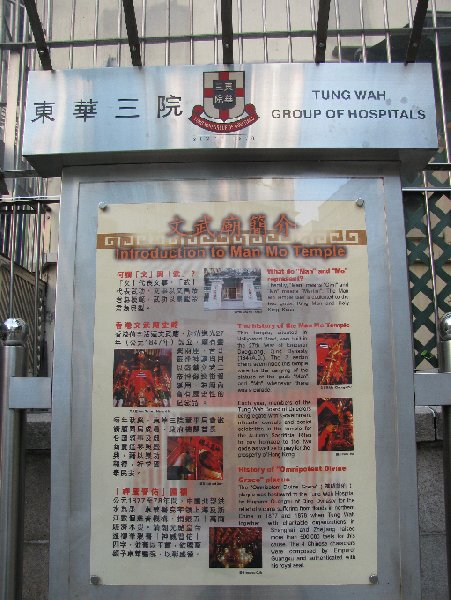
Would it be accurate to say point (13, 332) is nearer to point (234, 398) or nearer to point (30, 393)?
point (30, 393)

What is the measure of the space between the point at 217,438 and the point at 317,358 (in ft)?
1.90

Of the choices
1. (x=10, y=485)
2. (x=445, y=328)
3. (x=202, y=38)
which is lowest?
(x=10, y=485)

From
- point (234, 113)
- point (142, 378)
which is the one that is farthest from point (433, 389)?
point (234, 113)

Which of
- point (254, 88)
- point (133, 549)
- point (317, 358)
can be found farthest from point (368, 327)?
point (133, 549)

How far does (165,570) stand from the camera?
98.3 inches

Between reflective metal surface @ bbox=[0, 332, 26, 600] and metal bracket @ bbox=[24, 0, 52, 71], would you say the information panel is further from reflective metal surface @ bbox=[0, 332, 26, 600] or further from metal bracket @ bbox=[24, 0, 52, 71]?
metal bracket @ bbox=[24, 0, 52, 71]

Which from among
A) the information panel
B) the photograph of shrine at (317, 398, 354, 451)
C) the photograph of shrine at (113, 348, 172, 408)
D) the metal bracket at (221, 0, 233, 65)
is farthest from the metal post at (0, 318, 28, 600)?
the metal bracket at (221, 0, 233, 65)

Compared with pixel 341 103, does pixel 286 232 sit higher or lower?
lower

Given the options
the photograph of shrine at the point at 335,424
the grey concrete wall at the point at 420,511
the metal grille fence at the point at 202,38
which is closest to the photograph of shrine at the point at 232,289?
the photograph of shrine at the point at 335,424

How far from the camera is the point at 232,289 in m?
2.68

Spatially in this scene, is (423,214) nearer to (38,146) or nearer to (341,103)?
(341,103)

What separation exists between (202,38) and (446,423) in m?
4.12

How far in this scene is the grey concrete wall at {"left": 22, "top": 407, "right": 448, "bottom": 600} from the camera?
3676 millimetres

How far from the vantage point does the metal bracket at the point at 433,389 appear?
8.33 feet
